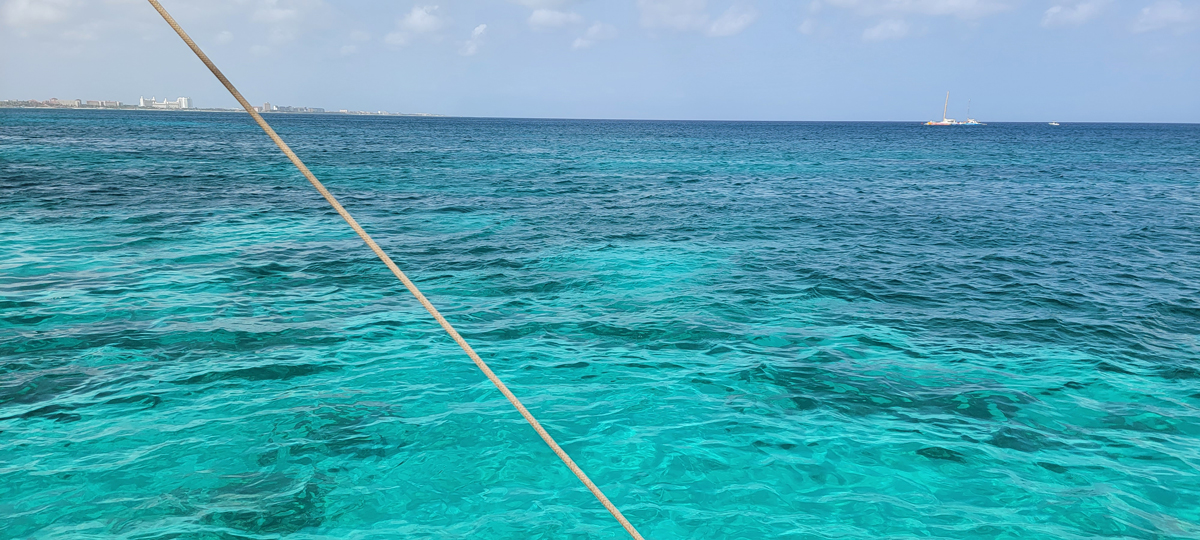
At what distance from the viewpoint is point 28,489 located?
20.7ft

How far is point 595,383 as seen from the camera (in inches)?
361

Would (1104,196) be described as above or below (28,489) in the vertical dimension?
above

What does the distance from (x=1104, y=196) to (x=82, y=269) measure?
3966cm

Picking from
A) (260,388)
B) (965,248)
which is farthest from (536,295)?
(965,248)

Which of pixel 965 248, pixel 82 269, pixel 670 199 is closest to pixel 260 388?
pixel 82 269

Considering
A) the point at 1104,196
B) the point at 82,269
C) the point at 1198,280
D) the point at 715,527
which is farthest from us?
the point at 1104,196

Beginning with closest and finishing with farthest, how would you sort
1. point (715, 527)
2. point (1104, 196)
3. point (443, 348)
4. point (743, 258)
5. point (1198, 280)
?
point (715, 527)
point (443, 348)
point (1198, 280)
point (743, 258)
point (1104, 196)

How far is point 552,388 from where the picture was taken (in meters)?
9.03

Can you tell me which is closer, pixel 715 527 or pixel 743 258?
pixel 715 527

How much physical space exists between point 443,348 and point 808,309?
A: 6.95 metres

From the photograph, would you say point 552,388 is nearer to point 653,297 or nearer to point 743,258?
point 653,297

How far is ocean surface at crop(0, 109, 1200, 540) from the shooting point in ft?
20.9

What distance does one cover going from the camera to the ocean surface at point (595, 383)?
638cm

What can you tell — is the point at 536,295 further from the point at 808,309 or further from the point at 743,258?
the point at 743,258
